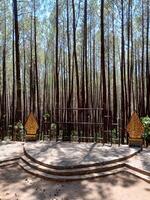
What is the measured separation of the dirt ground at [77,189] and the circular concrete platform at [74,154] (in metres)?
0.58

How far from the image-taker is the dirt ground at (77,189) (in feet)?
22.9

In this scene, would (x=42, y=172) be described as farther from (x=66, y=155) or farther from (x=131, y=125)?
(x=131, y=125)

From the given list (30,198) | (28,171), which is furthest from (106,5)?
(30,198)

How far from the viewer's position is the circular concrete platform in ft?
27.8

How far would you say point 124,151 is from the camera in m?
9.79

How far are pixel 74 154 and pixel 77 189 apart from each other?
215cm

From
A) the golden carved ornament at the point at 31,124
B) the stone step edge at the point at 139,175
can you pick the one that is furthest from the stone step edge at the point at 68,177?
the golden carved ornament at the point at 31,124

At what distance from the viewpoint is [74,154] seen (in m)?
9.51

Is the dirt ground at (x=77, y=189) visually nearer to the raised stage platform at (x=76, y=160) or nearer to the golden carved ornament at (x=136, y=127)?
the raised stage platform at (x=76, y=160)

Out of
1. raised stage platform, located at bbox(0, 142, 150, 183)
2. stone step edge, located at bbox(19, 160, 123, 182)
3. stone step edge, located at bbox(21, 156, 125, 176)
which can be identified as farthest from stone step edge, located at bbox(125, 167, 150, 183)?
stone step edge, located at bbox(21, 156, 125, 176)

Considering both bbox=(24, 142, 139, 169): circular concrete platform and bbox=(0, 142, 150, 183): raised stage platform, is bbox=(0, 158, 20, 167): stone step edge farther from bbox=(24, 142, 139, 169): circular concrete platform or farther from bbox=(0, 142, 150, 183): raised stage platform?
bbox=(24, 142, 139, 169): circular concrete platform

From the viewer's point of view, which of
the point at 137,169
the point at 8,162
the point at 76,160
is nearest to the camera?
the point at 137,169

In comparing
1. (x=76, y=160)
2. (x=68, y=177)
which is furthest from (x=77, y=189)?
(x=76, y=160)

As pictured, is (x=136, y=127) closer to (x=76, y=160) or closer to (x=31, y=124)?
(x=76, y=160)
